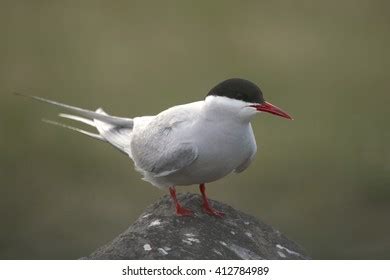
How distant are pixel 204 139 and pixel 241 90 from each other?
384mm

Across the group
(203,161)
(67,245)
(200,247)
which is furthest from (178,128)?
(67,245)

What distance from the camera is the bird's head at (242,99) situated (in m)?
5.11

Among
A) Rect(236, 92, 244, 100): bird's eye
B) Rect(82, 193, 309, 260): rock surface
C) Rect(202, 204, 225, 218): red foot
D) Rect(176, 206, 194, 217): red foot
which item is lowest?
Rect(82, 193, 309, 260): rock surface

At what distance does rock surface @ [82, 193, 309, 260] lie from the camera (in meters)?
5.15

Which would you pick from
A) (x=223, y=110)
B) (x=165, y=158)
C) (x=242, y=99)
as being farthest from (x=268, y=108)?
(x=165, y=158)

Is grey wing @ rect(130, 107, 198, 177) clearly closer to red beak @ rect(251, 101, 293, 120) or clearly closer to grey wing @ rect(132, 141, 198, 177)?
grey wing @ rect(132, 141, 198, 177)

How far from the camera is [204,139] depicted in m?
5.27

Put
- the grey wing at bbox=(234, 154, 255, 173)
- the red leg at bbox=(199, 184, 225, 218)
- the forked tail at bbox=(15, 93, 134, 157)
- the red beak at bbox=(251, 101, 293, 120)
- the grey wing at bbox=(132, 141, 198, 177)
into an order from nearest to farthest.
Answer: the red beak at bbox=(251, 101, 293, 120), the grey wing at bbox=(132, 141, 198, 177), the grey wing at bbox=(234, 154, 255, 173), the red leg at bbox=(199, 184, 225, 218), the forked tail at bbox=(15, 93, 134, 157)

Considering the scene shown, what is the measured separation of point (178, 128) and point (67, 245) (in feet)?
15.4

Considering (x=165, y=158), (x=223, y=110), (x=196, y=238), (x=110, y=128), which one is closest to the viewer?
(x=223, y=110)

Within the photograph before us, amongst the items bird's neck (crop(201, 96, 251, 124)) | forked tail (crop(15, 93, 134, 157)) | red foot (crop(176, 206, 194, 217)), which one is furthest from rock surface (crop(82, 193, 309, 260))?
bird's neck (crop(201, 96, 251, 124))

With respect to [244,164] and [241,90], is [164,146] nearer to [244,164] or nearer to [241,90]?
[244,164]
